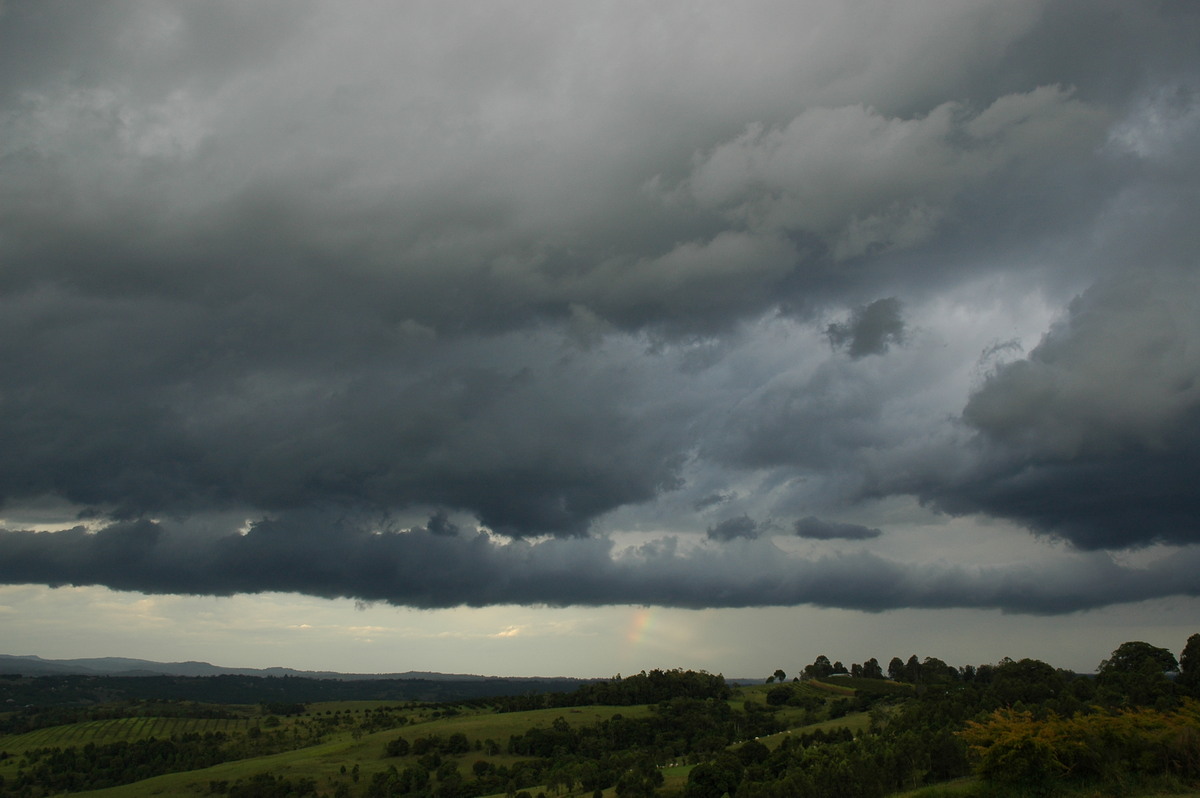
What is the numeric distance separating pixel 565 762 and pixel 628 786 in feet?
219

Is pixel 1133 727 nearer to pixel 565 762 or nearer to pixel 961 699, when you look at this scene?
pixel 961 699

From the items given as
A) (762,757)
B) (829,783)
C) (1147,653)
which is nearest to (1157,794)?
(829,783)

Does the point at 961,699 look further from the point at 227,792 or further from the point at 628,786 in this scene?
the point at 227,792

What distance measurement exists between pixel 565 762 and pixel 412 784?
35.8 m

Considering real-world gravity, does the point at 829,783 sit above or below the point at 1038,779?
below

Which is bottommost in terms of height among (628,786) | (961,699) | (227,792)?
(227,792)

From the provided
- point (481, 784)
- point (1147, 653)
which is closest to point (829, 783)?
point (481, 784)

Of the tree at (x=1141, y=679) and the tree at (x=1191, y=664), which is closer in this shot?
the tree at (x=1141, y=679)

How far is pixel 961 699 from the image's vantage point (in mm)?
139000

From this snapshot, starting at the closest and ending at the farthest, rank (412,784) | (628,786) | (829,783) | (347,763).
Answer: (829,783) < (628,786) < (412,784) < (347,763)

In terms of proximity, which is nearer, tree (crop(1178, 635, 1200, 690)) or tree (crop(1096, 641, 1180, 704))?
tree (crop(1096, 641, 1180, 704))

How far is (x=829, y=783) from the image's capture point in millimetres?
73562

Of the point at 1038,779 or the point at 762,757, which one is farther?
the point at 762,757

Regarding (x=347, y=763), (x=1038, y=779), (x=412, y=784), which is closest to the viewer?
(x=1038, y=779)
